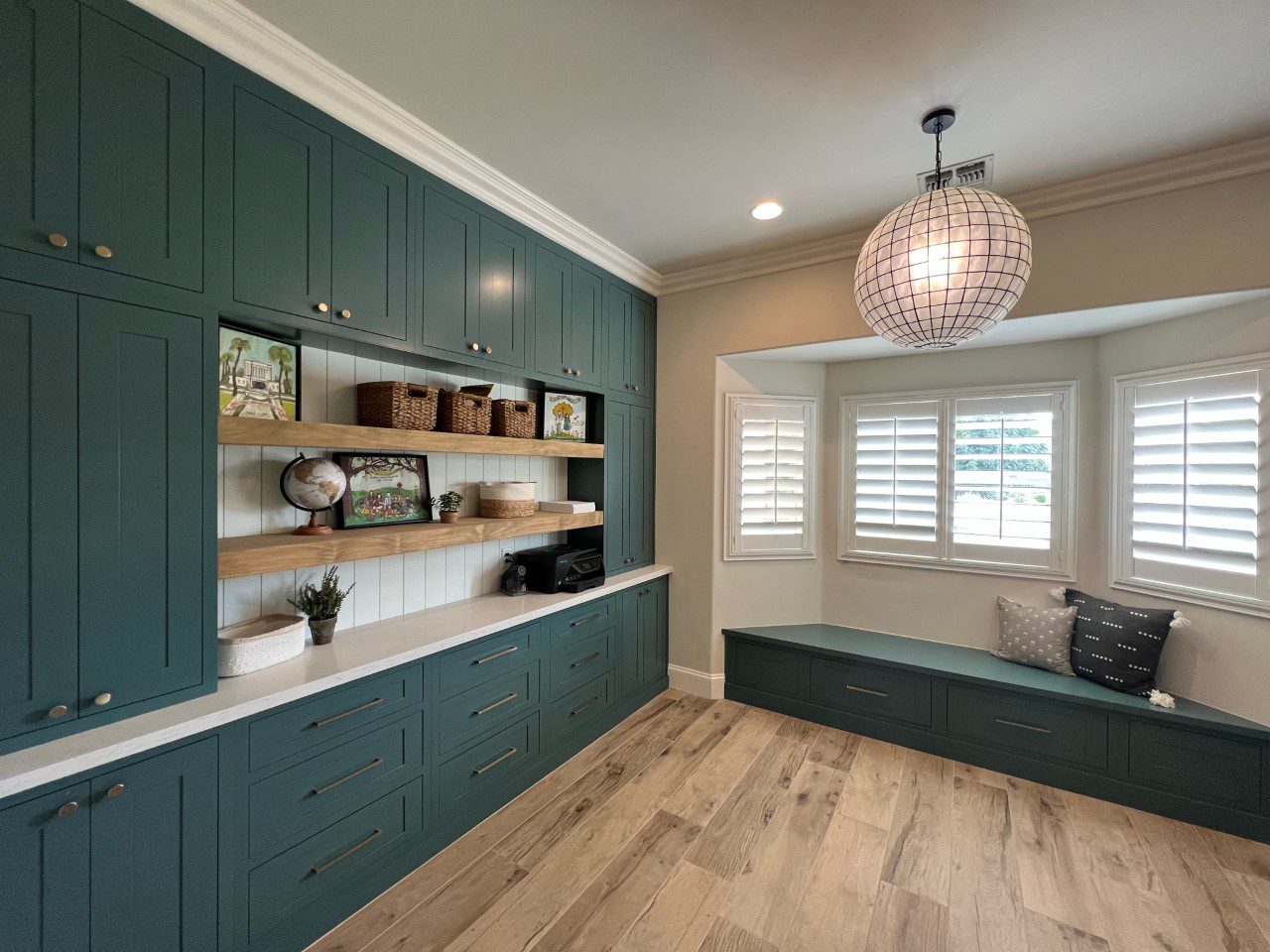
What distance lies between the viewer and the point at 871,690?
299 centimetres

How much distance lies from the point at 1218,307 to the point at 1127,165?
2.48ft

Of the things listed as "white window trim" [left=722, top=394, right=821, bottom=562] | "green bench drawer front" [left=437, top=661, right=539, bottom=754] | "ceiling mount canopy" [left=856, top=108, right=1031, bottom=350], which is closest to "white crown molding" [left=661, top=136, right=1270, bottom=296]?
"white window trim" [left=722, top=394, right=821, bottom=562]

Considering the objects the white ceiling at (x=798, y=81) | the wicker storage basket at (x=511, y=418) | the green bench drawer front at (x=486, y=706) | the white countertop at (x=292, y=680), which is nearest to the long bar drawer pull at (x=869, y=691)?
the white countertop at (x=292, y=680)

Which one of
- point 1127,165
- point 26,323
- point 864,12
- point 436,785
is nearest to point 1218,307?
point 1127,165

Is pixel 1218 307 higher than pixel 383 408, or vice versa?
pixel 1218 307

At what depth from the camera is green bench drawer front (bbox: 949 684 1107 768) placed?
245cm

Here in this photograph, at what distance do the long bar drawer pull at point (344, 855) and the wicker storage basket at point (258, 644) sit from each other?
0.65 m

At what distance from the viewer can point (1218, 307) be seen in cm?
231

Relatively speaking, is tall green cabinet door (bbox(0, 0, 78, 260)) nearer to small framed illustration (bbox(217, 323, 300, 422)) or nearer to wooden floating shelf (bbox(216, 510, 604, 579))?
small framed illustration (bbox(217, 323, 300, 422))

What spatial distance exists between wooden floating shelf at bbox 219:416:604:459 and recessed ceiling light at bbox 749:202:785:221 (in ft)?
5.06

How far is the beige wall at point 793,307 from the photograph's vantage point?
212 cm

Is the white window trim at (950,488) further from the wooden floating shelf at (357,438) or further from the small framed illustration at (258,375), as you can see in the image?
the small framed illustration at (258,375)

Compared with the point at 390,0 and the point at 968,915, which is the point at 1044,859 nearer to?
the point at 968,915

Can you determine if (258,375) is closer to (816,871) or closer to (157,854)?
(157,854)
